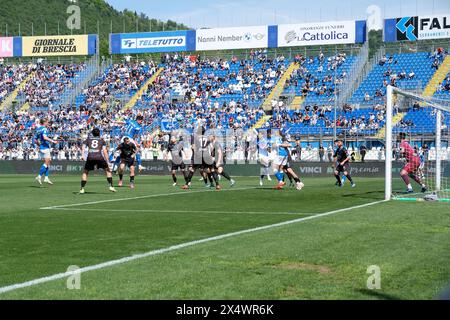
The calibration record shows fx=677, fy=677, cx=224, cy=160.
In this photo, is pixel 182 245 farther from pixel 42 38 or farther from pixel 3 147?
pixel 42 38

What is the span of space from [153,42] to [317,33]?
57.2 ft

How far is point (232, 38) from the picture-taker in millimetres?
64375

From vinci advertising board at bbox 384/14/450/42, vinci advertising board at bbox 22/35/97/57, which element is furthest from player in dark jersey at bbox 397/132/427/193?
vinci advertising board at bbox 22/35/97/57

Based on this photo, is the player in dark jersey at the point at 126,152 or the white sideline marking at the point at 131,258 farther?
the player in dark jersey at the point at 126,152

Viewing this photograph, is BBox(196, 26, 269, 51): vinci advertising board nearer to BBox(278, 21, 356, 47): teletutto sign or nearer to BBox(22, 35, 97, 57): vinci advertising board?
BBox(278, 21, 356, 47): teletutto sign

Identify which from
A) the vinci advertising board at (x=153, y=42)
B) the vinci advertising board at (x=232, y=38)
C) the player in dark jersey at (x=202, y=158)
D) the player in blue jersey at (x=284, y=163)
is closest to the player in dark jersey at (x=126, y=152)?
the player in dark jersey at (x=202, y=158)

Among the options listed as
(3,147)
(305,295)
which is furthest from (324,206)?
(3,147)

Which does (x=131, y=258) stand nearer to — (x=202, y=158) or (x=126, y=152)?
→ (x=202, y=158)

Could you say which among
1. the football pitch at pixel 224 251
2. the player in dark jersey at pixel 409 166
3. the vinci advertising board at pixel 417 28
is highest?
the vinci advertising board at pixel 417 28

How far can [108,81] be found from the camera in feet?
217

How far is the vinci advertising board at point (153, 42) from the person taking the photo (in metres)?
66.6

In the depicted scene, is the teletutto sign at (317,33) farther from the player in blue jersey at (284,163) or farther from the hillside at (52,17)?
the hillside at (52,17)
